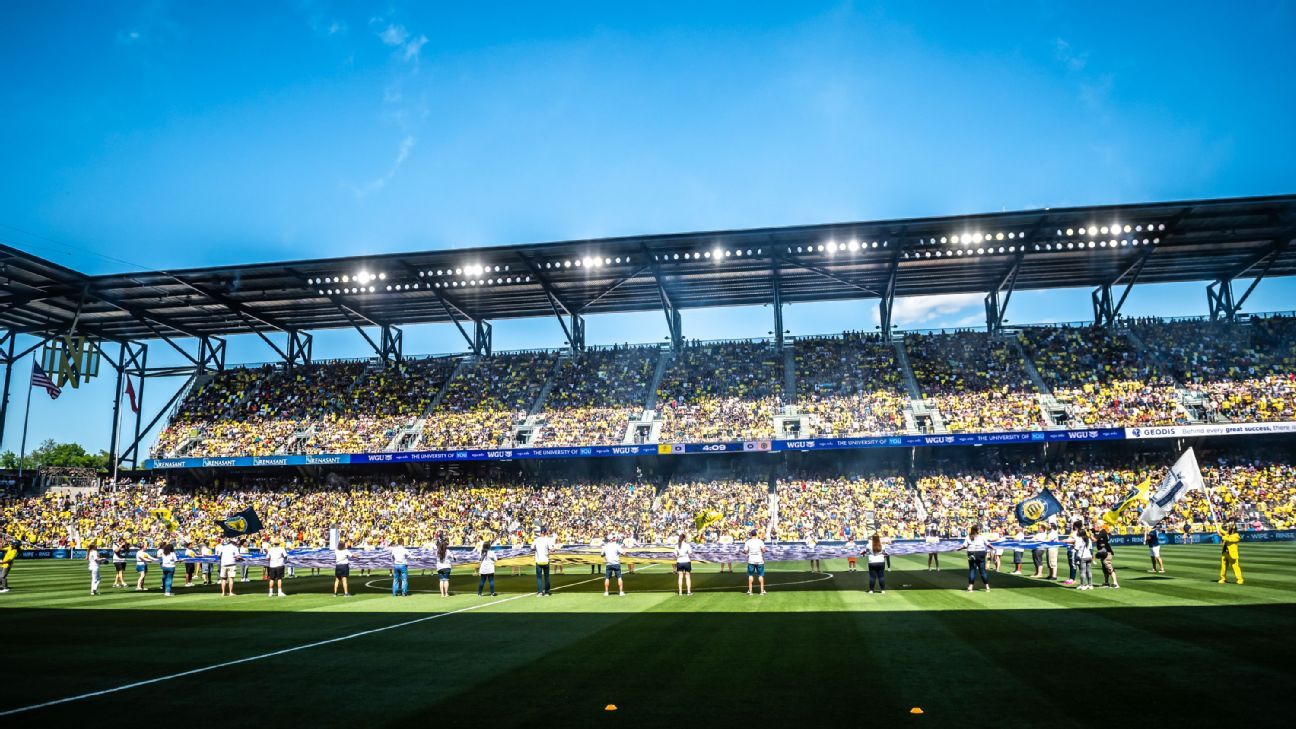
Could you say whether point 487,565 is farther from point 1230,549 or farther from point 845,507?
point 845,507

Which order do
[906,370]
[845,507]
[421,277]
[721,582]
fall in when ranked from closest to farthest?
1. [721,582]
2. [845,507]
3. [421,277]
4. [906,370]

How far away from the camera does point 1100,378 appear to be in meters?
45.8

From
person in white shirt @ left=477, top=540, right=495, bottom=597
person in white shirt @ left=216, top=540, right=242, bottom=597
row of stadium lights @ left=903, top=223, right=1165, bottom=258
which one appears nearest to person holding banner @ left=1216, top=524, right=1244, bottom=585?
person in white shirt @ left=477, top=540, right=495, bottom=597

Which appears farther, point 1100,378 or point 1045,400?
point 1100,378

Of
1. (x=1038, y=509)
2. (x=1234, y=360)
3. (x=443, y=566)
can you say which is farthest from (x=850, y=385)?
(x=443, y=566)

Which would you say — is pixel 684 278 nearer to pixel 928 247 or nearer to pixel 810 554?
pixel 928 247

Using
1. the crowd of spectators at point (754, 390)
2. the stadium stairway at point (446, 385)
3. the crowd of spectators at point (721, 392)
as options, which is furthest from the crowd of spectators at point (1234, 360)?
the stadium stairway at point (446, 385)

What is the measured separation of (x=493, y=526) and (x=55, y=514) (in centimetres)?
3068

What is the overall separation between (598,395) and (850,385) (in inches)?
644

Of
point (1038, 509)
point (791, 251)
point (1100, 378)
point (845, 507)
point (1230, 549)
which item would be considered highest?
point (791, 251)

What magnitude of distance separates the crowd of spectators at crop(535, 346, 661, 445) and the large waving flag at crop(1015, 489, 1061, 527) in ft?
77.9

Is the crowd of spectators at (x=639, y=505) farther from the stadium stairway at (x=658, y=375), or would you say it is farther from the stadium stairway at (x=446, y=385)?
the stadium stairway at (x=658, y=375)

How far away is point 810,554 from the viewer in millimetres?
29016

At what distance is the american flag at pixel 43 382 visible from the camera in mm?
46438
